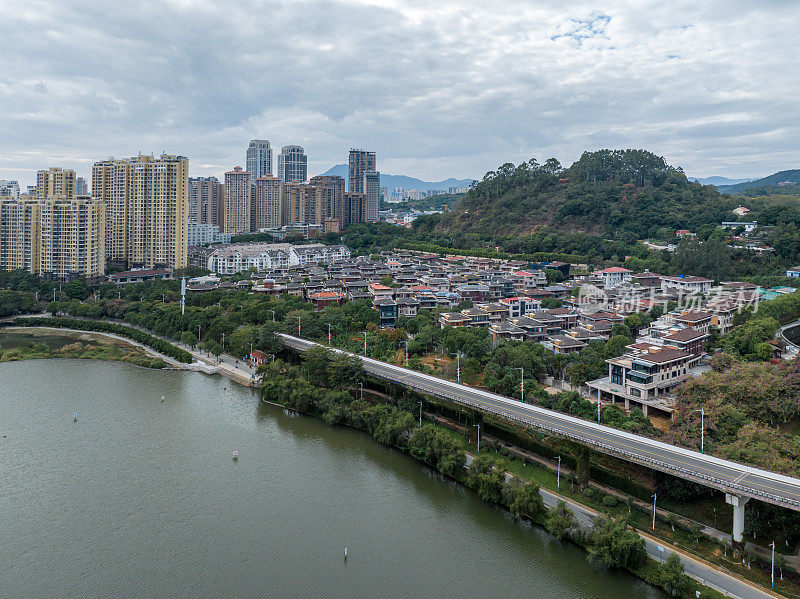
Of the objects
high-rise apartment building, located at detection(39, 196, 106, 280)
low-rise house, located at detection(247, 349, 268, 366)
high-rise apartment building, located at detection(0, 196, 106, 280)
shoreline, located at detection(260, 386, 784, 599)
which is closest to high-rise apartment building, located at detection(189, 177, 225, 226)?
high-rise apartment building, located at detection(0, 196, 106, 280)

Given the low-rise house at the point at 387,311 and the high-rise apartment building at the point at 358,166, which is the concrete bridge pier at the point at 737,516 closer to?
the low-rise house at the point at 387,311

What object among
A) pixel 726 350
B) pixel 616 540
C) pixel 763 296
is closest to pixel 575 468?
pixel 616 540

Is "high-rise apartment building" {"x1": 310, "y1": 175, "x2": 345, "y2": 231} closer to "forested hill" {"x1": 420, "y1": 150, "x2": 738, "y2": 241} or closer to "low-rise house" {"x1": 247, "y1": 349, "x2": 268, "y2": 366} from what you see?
"forested hill" {"x1": 420, "y1": 150, "x2": 738, "y2": 241}

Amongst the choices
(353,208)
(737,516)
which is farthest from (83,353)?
(353,208)

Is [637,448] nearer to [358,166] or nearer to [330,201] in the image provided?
[330,201]

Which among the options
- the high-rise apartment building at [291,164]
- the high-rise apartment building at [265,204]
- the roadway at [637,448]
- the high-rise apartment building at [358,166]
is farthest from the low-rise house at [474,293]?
the high-rise apartment building at [291,164]
